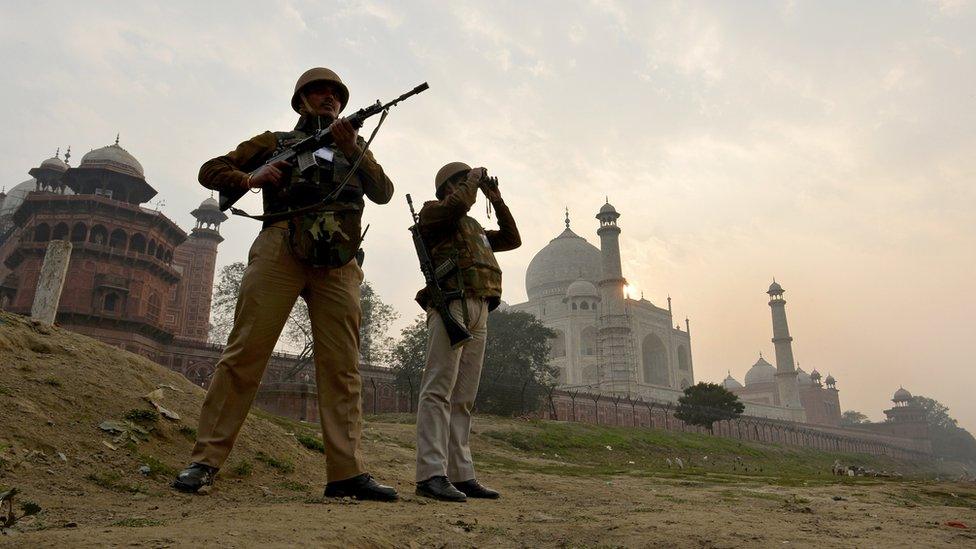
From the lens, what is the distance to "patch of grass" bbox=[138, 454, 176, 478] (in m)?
3.60

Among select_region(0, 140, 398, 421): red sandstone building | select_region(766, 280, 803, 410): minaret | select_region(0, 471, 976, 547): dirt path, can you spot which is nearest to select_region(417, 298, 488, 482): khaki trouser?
select_region(0, 471, 976, 547): dirt path

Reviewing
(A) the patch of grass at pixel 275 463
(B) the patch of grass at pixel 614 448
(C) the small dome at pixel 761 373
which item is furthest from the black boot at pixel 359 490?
(C) the small dome at pixel 761 373

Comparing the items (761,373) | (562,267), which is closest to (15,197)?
(562,267)

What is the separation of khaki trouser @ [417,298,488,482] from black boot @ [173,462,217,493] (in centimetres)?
122

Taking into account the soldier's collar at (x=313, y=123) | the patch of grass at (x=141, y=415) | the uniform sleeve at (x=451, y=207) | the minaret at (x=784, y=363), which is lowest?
the patch of grass at (x=141, y=415)

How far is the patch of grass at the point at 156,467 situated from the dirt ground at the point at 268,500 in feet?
0.06

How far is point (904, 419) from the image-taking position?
74188mm

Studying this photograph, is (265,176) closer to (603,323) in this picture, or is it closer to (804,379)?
(603,323)

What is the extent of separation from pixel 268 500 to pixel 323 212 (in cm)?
157

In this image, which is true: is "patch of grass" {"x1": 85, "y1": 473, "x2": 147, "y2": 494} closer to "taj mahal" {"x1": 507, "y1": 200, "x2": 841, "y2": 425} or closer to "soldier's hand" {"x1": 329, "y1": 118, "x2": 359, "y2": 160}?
"soldier's hand" {"x1": 329, "y1": 118, "x2": 359, "y2": 160}

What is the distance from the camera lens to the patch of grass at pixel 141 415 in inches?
168

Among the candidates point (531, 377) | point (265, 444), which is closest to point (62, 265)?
point (265, 444)

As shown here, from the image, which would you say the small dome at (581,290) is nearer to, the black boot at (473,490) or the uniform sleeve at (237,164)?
the black boot at (473,490)

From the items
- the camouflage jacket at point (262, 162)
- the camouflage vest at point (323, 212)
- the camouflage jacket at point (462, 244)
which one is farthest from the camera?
the camouflage jacket at point (462, 244)
